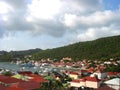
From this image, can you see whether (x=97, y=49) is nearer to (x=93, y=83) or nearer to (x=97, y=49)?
(x=97, y=49)

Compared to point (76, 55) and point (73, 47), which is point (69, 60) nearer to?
point (76, 55)

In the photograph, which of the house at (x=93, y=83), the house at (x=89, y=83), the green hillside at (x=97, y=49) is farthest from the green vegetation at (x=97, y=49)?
the house at (x=93, y=83)

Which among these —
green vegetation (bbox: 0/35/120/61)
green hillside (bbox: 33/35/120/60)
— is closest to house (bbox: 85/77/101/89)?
green vegetation (bbox: 0/35/120/61)

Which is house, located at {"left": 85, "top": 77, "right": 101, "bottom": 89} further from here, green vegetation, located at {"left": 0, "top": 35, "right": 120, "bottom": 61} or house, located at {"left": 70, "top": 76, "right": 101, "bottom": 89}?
green vegetation, located at {"left": 0, "top": 35, "right": 120, "bottom": 61}

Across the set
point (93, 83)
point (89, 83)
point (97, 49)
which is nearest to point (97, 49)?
point (97, 49)

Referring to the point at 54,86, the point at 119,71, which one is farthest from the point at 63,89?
the point at 119,71

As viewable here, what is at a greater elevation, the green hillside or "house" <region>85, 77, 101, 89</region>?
the green hillside

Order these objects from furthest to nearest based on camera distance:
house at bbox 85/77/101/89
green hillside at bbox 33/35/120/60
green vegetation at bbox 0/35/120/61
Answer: green hillside at bbox 33/35/120/60
green vegetation at bbox 0/35/120/61
house at bbox 85/77/101/89

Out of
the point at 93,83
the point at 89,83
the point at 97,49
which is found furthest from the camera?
the point at 97,49

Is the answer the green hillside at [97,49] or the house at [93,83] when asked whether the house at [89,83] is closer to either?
the house at [93,83]

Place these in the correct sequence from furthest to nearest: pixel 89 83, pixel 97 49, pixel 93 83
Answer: pixel 97 49, pixel 89 83, pixel 93 83

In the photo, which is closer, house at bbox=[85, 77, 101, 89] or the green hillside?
house at bbox=[85, 77, 101, 89]
